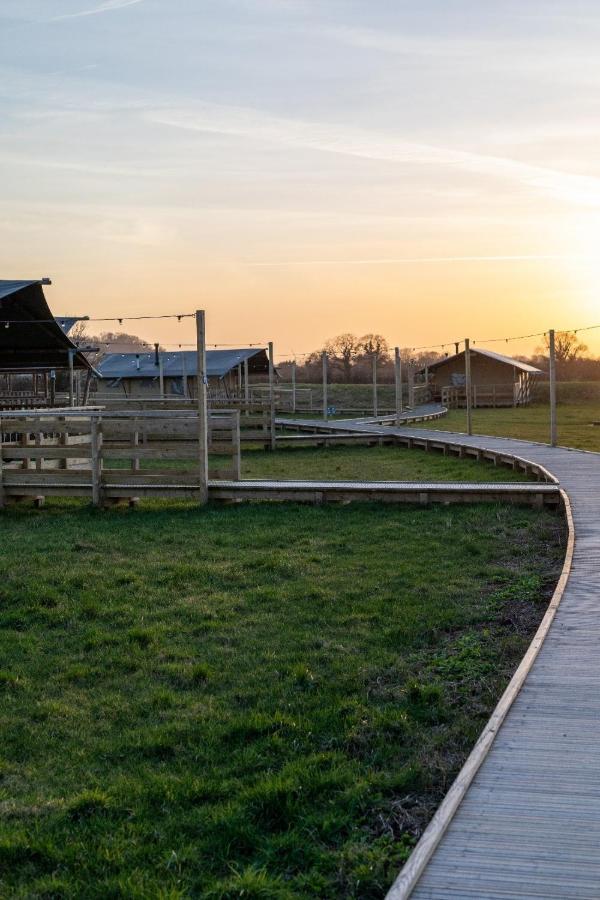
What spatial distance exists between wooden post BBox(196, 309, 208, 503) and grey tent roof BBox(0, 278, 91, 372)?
7.46 m

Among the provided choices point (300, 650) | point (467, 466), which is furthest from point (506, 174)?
point (300, 650)

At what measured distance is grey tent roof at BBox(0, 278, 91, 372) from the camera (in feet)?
64.2

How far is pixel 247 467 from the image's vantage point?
755 inches

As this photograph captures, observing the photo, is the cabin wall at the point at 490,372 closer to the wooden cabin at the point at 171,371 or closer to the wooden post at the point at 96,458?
the wooden cabin at the point at 171,371

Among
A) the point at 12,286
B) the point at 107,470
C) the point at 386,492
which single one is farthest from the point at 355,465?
the point at 12,286

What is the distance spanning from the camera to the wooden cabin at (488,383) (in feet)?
168

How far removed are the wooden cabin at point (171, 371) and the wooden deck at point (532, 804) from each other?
39332 mm

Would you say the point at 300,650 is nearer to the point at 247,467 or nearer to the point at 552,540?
the point at 552,540

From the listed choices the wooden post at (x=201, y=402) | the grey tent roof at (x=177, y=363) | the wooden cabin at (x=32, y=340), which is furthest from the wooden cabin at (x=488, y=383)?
the wooden post at (x=201, y=402)

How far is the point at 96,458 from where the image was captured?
13.0 meters

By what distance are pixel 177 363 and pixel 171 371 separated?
108cm

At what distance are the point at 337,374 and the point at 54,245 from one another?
4543cm

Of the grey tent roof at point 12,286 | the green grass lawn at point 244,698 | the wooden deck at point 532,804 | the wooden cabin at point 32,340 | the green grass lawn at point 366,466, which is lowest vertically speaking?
the green grass lawn at point 244,698

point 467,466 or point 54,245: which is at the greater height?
point 54,245
